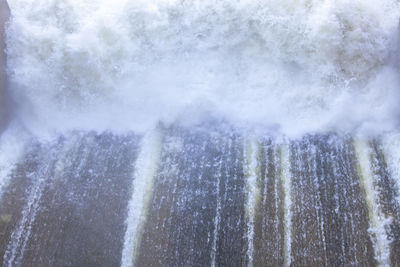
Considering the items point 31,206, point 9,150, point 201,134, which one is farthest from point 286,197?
point 9,150

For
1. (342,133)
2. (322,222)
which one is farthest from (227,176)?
(342,133)

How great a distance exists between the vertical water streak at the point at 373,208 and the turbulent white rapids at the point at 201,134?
0.01m

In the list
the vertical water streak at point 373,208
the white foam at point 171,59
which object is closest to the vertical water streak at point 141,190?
the white foam at point 171,59

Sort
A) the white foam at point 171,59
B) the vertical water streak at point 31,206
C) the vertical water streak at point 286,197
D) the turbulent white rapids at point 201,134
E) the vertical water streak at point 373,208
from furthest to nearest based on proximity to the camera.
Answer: the white foam at point 171,59 → the vertical water streak at point 31,206 → the turbulent white rapids at point 201,134 → the vertical water streak at point 286,197 → the vertical water streak at point 373,208

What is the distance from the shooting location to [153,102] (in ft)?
16.5

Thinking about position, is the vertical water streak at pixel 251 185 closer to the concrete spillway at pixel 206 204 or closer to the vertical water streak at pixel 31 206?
the concrete spillway at pixel 206 204

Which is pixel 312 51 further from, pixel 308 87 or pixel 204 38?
pixel 204 38

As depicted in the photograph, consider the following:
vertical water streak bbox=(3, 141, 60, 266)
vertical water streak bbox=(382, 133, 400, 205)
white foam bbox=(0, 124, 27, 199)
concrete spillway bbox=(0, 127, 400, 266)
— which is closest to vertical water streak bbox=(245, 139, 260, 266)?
concrete spillway bbox=(0, 127, 400, 266)

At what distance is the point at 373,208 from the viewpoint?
404 cm

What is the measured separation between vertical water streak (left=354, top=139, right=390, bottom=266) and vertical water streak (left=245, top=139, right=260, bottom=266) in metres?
1.14

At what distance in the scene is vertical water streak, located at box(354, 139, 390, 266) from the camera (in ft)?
12.7

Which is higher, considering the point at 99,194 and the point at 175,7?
the point at 175,7

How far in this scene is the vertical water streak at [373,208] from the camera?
12.7 feet

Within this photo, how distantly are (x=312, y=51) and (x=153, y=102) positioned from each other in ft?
6.95
